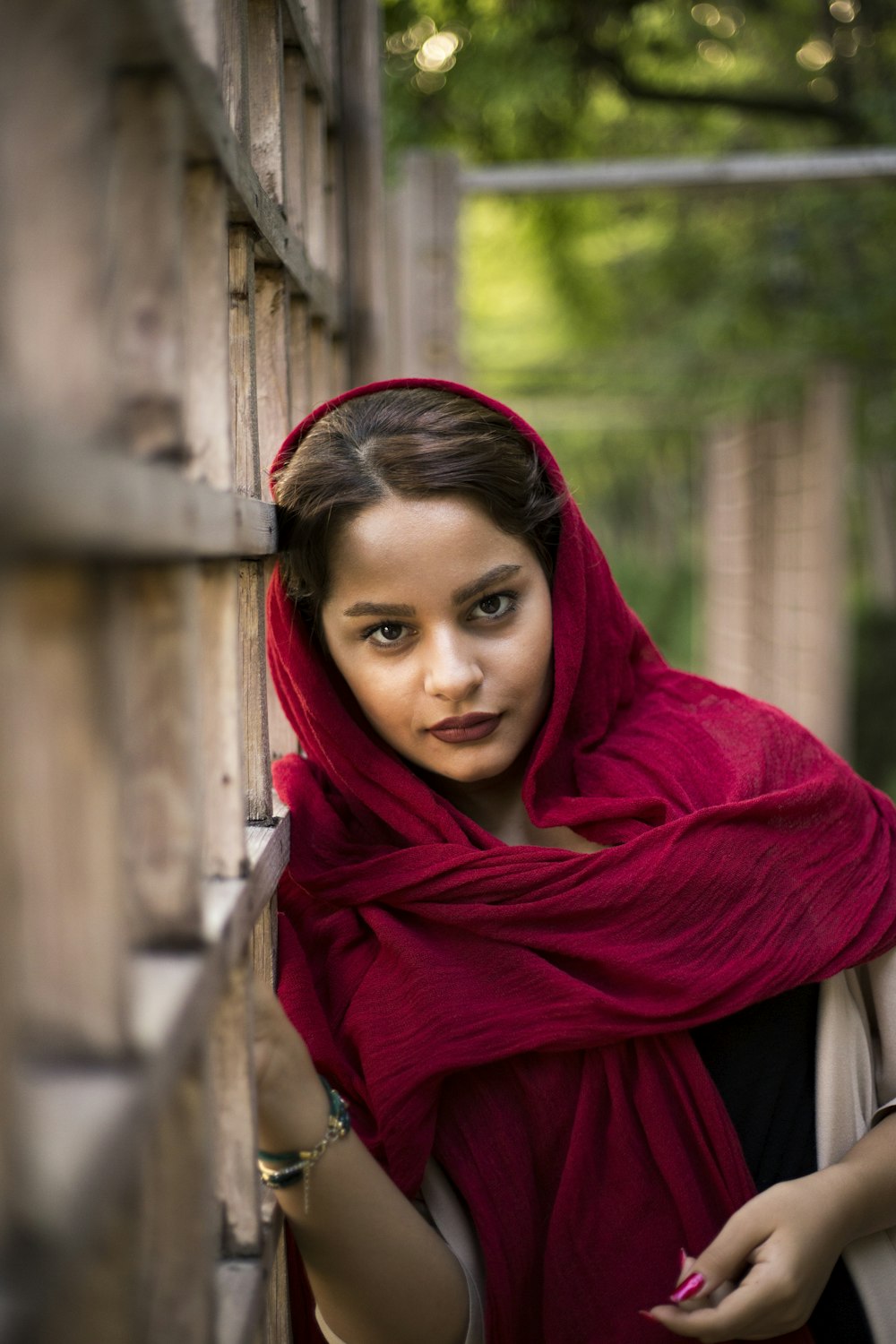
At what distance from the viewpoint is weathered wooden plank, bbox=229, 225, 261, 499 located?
1319mm

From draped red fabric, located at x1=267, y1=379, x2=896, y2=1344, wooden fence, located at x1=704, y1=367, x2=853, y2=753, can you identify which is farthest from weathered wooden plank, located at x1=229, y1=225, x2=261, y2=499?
wooden fence, located at x1=704, y1=367, x2=853, y2=753

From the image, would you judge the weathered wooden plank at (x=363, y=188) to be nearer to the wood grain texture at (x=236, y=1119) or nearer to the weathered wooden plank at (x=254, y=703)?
the weathered wooden plank at (x=254, y=703)

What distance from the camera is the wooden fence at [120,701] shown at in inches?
23.5

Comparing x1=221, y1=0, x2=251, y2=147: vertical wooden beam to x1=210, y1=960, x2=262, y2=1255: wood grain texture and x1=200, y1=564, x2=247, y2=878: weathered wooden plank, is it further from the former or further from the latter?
x1=210, y1=960, x2=262, y2=1255: wood grain texture

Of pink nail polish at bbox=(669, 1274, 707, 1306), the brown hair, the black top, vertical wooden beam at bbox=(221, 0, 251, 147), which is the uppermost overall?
vertical wooden beam at bbox=(221, 0, 251, 147)

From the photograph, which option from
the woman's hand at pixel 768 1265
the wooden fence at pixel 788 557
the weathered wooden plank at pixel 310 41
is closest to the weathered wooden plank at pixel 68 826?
the woman's hand at pixel 768 1265

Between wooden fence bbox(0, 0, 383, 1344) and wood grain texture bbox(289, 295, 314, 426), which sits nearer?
wooden fence bbox(0, 0, 383, 1344)

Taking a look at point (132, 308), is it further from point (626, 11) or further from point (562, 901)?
point (626, 11)

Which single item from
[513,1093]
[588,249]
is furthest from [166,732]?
[588,249]

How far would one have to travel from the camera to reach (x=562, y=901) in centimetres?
155

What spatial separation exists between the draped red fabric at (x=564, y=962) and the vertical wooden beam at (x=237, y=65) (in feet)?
1.38

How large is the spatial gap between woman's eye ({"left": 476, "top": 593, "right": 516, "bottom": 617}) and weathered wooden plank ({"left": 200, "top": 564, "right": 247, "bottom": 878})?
0.51 metres

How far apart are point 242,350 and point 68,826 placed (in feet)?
2.56

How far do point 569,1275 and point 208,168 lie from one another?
1.27 meters
